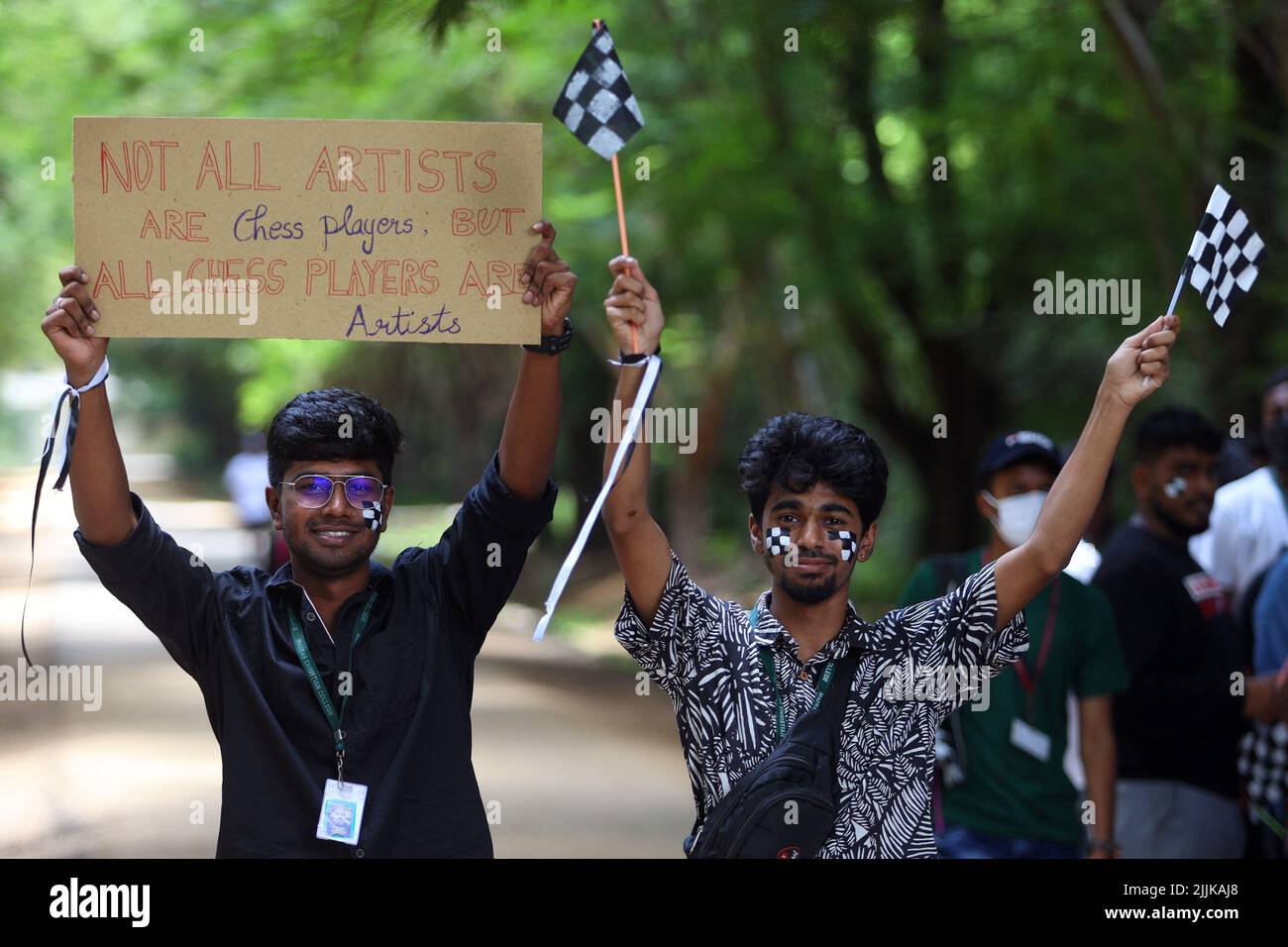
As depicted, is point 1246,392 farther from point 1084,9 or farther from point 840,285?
point 840,285

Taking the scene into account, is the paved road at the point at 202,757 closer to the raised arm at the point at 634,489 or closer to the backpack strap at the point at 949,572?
the backpack strap at the point at 949,572

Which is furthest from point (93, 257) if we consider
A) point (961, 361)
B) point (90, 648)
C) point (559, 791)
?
point (90, 648)

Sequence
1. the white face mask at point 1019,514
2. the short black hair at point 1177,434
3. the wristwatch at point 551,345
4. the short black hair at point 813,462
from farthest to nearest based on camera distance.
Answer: the short black hair at point 1177,434
the white face mask at point 1019,514
the wristwatch at point 551,345
the short black hair at point 813,462

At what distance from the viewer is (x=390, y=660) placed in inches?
128

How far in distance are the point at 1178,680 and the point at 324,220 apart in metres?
3.12

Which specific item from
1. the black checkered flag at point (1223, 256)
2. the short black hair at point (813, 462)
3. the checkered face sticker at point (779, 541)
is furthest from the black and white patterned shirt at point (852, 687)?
the black checkered flag at point (1223, 256)

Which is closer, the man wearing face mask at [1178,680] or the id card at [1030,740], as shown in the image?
the id card at [1030,740]

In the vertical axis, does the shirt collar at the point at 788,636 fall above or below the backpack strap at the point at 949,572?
below

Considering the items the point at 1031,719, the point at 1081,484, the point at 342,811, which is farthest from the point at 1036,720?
the point at 342,811

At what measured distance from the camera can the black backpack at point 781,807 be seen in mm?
2986

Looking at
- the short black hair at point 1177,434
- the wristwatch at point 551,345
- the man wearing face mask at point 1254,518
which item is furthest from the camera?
the man wearing face mask at point 1254,518

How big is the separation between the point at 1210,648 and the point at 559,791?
543 centimetres

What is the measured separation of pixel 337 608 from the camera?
331cm

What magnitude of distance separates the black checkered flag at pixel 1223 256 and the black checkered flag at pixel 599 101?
1.23 m
